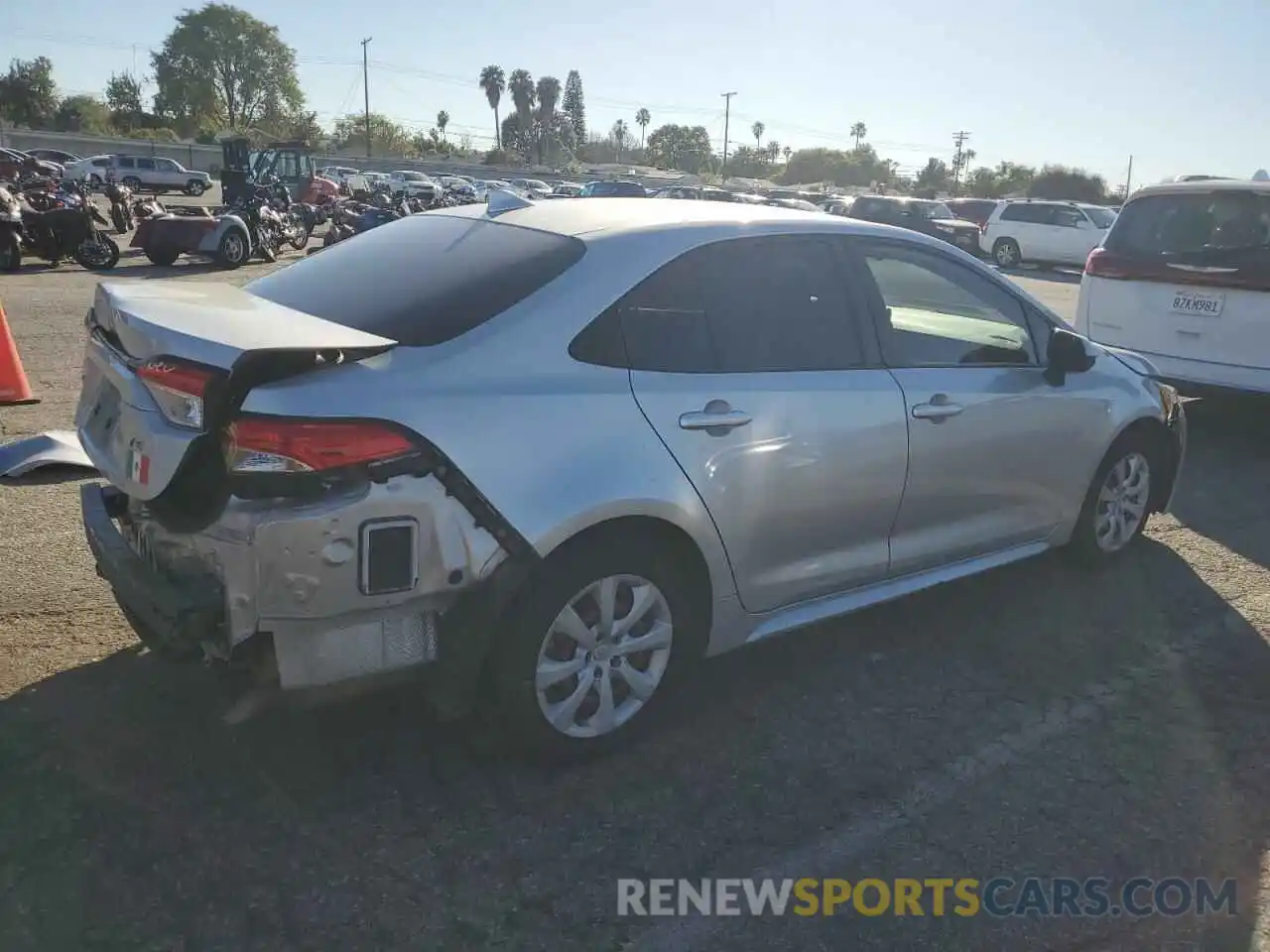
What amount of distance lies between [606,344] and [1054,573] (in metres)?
2.91

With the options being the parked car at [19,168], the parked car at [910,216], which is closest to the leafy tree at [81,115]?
the parked car at [19,168]

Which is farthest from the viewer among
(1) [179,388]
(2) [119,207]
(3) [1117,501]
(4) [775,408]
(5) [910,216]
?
(5) [910,216]

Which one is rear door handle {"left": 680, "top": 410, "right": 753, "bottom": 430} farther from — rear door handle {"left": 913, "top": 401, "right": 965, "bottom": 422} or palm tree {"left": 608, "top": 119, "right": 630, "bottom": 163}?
palm tree {"left": 608, "top": 119, "right": 630, "bottom": 163}

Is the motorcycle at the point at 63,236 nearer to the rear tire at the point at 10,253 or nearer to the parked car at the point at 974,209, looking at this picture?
the rear tire at the point at 10,253

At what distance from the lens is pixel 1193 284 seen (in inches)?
285

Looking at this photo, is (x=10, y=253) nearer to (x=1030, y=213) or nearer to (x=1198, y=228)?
(x=1198, y=228)

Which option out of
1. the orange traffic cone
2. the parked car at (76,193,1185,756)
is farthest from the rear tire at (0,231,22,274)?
the parked car at (76,193,1185,756)

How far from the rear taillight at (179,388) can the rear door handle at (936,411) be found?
2401 mm

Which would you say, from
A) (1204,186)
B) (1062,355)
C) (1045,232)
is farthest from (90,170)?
(1062,355)

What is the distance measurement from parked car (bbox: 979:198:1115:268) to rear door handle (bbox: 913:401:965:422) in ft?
78.4

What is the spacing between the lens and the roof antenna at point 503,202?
3.80m

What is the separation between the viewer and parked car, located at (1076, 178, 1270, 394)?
23.0 feet

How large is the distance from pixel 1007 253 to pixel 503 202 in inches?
1024

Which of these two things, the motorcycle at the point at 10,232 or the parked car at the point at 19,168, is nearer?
the motorcycle at the point at 10,232
